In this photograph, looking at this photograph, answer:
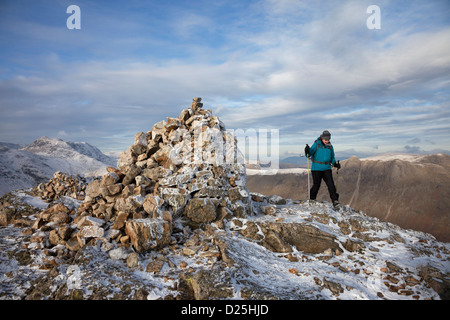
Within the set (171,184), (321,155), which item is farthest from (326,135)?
(171,184)

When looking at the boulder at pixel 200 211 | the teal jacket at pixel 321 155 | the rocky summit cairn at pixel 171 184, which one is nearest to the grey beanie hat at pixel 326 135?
the teal jacket at pixel 321 155

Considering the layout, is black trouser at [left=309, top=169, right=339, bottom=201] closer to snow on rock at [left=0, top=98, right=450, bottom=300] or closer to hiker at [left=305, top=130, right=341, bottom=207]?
hiker at [left=305, top=130, right=341, bottom=207]

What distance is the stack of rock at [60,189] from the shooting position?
12070 millimetres

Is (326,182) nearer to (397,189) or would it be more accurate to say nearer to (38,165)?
(38,165)

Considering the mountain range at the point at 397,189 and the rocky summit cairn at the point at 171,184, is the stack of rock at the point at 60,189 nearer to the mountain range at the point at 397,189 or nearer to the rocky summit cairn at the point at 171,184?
the rocky summit cairn at the point at 171,184

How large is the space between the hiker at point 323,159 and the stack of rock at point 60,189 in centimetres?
1240

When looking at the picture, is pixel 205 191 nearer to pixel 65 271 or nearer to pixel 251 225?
pixel 251 225

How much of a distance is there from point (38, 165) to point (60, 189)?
175ft

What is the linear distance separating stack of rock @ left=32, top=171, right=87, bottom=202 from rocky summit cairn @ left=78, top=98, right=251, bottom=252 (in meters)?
3.15

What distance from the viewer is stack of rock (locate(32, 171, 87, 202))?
12070 mm
